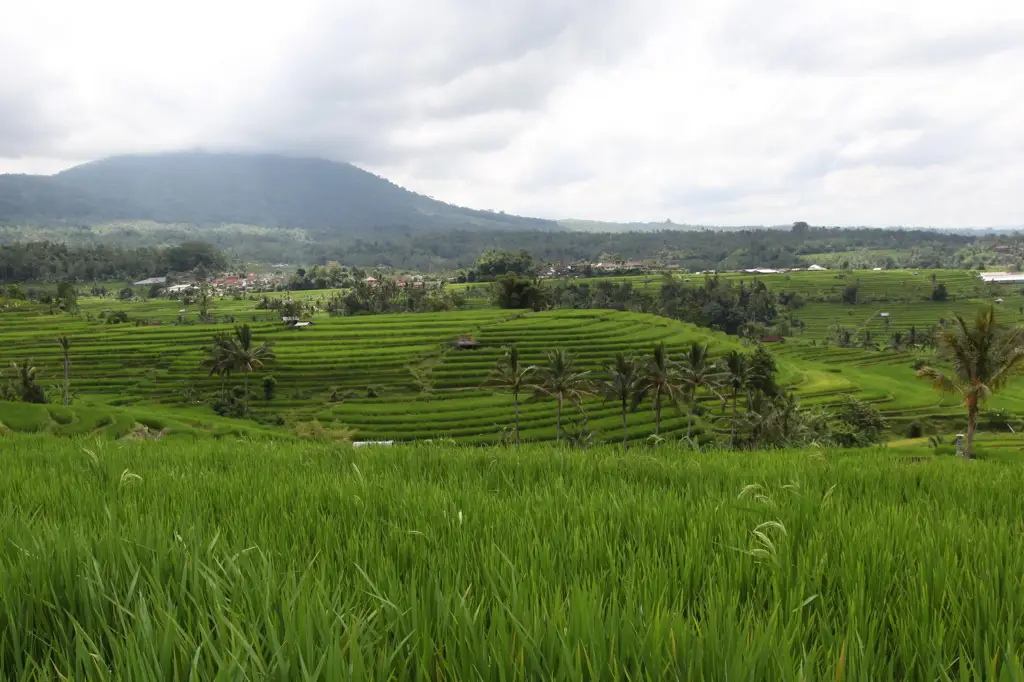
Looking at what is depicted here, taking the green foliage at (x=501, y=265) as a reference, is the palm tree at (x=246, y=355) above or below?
below

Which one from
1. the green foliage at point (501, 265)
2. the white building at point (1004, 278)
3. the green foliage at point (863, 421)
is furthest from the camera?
the white building at point (1004, 278)

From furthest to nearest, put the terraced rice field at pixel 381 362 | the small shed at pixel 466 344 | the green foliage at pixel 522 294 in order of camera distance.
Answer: the green foliage at pixel 522 294 → the small shed at pixel 466 344 → the terraced rice field at pixel 381 362

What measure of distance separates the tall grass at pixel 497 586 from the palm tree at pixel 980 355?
846 inches

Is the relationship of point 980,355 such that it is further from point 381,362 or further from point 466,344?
point 381,362

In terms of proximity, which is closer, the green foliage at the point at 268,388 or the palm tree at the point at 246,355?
the palm tree at the point at 246,355

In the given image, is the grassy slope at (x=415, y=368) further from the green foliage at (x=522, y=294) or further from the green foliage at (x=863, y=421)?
the green foliage at (x=522, y=294)

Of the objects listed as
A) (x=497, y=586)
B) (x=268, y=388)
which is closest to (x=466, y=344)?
(x=268, y=388)

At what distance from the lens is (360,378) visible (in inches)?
2618

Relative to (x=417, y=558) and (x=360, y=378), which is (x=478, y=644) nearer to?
(x=417, y=558)

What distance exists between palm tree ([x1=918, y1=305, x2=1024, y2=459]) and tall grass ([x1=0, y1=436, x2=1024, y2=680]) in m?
21.5

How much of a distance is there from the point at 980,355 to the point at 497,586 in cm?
2571

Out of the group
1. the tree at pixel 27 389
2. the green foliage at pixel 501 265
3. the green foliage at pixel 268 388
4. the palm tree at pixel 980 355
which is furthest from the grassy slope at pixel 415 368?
the green foliage at pixel 501 265

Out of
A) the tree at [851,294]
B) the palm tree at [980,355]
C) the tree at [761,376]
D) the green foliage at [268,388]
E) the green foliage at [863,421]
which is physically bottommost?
the green foliage at [863,421]

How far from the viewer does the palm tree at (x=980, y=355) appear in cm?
2064
